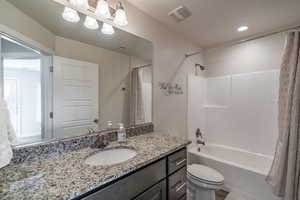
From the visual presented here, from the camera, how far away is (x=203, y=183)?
156 centimetres

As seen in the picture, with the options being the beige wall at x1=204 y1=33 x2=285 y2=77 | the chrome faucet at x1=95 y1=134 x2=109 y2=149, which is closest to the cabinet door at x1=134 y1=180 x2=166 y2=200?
the chrome faucet at x1=95 y1=134 x2=109 y2=149

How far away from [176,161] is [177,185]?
201 mm

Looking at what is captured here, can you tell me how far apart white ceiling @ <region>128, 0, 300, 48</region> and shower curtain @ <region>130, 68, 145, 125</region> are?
74 centimetres

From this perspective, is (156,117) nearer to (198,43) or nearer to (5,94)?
(5,94)

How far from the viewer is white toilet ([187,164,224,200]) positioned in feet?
5.05

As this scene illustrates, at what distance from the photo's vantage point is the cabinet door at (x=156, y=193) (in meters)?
0.88

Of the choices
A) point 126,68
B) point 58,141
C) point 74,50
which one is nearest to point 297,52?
point 126,68

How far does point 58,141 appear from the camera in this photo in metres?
1.02

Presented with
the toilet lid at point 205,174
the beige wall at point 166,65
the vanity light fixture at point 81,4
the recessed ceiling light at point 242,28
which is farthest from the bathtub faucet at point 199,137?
the vanity light fixture at point 81,4

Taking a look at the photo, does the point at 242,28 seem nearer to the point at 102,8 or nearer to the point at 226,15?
the point at 226,15

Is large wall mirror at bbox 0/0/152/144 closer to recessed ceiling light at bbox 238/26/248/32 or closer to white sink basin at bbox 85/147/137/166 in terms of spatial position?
white sink basin at bbox 85/147/137/166

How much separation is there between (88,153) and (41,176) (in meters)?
0.34

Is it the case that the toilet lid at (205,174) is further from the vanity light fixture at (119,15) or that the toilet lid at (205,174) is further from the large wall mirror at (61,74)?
the vanity light fixture at (119,15)

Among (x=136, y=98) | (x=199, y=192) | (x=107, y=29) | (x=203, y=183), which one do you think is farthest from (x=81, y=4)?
(x=199, y=192)
